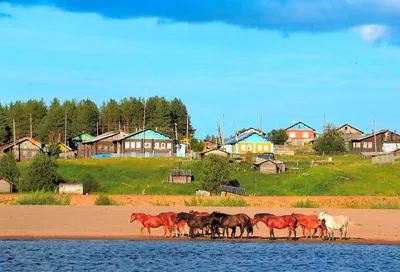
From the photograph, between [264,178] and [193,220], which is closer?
[193,220]

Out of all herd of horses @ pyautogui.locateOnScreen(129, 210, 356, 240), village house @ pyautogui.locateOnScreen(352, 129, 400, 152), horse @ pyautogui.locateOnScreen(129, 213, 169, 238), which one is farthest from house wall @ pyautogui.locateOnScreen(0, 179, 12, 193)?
village house @ pyautogui.locateOnScreen(352, 129, 400, 152)

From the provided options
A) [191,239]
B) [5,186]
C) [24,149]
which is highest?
[24,149]

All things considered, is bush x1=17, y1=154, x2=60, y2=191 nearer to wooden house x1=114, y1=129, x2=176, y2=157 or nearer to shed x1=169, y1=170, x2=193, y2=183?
shed x1=169, y1=170, x2=193, y2=183

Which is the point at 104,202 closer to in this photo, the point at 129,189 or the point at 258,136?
the point at 129,189

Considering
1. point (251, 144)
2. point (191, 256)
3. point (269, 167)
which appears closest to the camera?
point (191, 256)

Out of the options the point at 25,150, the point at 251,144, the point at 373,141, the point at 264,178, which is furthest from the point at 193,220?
the point at 373,141

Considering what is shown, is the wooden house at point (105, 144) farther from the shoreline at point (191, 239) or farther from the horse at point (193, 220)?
the horse at point (193, 220)

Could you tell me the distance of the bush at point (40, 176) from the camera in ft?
222

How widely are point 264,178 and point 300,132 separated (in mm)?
81437

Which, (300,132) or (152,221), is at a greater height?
(300,132)

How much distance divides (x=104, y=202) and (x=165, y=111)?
4437 inches

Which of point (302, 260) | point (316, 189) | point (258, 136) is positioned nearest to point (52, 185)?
point (316, 189)

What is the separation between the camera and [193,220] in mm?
31734

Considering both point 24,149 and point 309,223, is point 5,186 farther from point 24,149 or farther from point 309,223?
point 24,149
